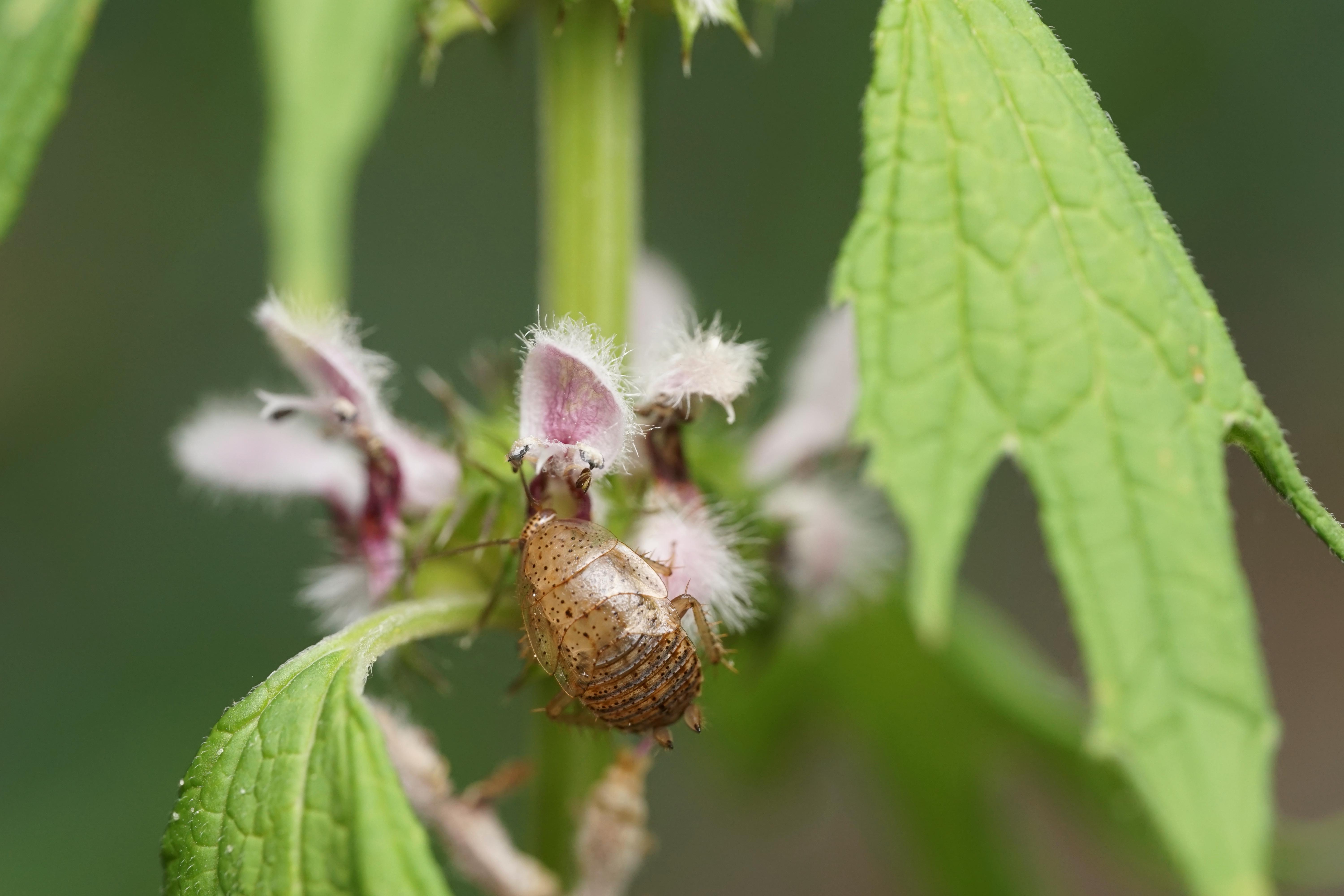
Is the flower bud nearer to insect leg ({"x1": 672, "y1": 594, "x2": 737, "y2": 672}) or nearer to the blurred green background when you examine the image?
insect leg ({"x1": 672, "y1": 594, "x2": 737, "y2": 672})

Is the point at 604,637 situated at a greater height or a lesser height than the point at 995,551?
greater

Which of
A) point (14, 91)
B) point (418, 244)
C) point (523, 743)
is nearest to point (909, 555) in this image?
point (14, 91)

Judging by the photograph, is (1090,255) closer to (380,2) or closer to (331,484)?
(380,2)

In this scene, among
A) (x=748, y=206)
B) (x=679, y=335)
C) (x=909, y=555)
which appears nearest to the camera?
(x=909, y=555)

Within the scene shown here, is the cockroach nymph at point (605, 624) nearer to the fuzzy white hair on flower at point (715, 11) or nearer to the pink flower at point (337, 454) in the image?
the pink flower at point (337, 454)

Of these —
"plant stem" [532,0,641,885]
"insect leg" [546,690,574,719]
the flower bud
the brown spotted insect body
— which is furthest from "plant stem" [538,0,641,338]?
the flower bud

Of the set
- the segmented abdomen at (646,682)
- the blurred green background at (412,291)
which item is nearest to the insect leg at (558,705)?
the segmented abdomen at (646,682)

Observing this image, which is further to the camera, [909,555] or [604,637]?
[604,637]

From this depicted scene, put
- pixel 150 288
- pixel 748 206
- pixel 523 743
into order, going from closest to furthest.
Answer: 1. pixel 523 743
2. pixel 150 288
3. pixel 748 206
